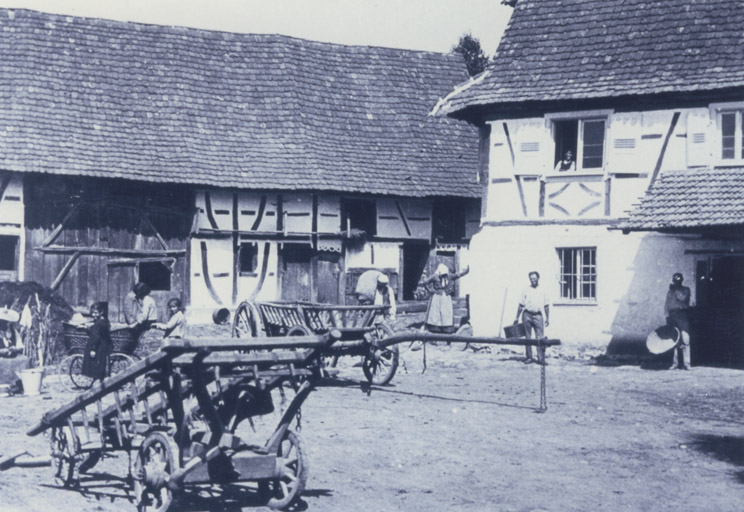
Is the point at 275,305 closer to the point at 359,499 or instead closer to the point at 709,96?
the point at 359,499

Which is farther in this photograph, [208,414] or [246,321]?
[246,321]

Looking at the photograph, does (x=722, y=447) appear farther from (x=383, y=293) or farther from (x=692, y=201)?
(x=692, y=201)

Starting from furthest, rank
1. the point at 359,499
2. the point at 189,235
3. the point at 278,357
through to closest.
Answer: the point at 189,235 < the point at 359,499 < the point at 278,357

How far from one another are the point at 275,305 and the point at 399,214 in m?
12.4

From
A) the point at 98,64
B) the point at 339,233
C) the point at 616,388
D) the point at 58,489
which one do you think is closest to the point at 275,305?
the point at 616,388

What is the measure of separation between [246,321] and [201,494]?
316 inches

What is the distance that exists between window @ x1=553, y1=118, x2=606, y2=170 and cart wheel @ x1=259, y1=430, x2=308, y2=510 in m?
14.0

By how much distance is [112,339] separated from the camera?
52.0 ft

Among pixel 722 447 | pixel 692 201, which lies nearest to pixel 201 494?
pixel 722 447

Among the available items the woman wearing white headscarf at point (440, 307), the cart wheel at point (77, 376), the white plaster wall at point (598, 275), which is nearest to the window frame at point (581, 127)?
the white plaster wall at point (598, 275)

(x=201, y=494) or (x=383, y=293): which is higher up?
(x=383, y=293)

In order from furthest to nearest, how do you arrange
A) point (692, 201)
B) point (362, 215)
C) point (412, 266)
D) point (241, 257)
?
point (412, 266)
point (362, 215)
point (241, 257)
point (692, 201)

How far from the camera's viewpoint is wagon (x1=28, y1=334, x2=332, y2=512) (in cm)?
795

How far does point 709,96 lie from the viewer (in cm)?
2027
